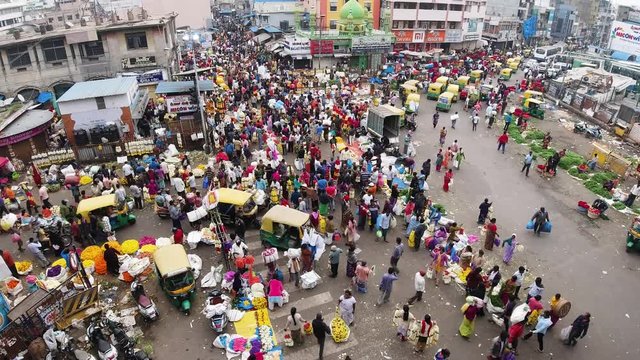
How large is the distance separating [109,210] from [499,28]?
65.7 meters

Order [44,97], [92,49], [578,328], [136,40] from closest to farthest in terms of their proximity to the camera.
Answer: [578,328] → [44,97] → [92,49] → [136,40]

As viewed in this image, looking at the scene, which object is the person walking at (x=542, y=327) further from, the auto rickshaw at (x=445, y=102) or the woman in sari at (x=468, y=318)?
the auto rickshaw at (x=445, y=102)

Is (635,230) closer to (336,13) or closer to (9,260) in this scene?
(9,260)

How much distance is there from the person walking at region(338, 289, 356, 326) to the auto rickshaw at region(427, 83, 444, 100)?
86.5 feet

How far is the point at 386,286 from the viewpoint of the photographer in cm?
1138

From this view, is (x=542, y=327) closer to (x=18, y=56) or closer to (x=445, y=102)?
(x=445, y=102)

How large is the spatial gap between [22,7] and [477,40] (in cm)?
9673

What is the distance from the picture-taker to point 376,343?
10.5 meters

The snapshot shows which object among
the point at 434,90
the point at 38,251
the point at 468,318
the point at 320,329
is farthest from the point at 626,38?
the point at 38,251

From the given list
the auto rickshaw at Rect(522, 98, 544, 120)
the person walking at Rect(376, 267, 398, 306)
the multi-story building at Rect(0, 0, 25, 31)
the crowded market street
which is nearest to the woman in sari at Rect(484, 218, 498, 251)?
the crowded market street

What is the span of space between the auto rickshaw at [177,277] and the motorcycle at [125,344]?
154cm

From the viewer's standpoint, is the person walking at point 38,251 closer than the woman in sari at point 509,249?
Yes

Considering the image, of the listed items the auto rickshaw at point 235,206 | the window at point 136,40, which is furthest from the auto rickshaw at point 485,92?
the window at point 136,40

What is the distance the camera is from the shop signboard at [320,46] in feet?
133
